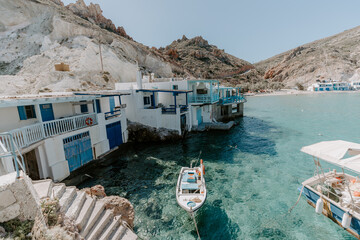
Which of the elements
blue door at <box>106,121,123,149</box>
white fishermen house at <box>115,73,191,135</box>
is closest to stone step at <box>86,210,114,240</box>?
blue door at <box>106,121,123,149</box>

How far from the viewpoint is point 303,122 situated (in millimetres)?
33344

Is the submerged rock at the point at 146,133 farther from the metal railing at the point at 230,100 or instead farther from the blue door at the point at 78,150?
the metal railing at the point at 230,100

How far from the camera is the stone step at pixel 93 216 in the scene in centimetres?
663

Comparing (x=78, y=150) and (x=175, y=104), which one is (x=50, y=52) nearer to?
(x=175, y=104)

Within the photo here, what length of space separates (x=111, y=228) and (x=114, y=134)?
1475 cm

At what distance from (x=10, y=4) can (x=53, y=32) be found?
1439 cm

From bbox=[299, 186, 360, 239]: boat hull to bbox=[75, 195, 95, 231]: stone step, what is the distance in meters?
12.3

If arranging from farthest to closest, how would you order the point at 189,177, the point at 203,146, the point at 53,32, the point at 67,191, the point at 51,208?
1. the point at 53,32
2. the point at 203,146
3. the point at 189,177
4. the point at 67,191
5. the point at 51,208

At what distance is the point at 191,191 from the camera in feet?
37.1

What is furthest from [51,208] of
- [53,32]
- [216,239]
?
[53,32]

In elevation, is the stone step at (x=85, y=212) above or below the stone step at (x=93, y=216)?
above

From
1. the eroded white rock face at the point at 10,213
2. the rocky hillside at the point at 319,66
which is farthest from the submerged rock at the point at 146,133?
the rocky hillside at the point at 319,66

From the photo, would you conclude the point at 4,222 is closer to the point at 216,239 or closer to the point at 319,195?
the point at 216,239

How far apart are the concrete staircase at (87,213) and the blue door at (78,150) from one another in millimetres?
7472
